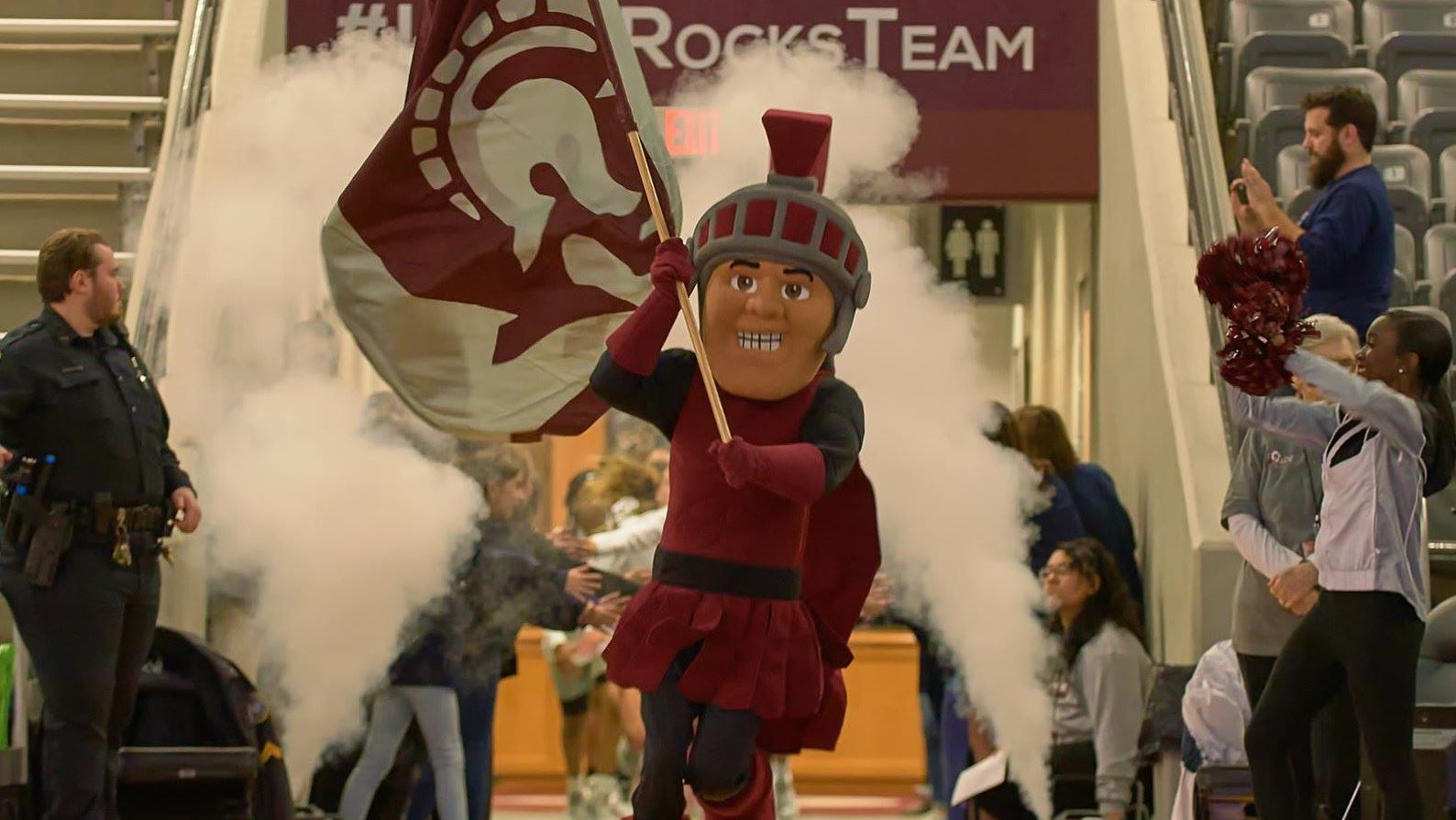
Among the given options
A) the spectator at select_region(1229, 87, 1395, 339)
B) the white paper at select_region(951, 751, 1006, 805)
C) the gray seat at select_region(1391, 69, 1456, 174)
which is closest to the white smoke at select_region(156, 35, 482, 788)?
the white paper at select_region(951, 751, 1006, 805)

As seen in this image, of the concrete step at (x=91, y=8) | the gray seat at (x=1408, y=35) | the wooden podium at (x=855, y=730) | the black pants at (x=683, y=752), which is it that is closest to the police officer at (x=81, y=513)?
the black pants at (x=683, y=752)

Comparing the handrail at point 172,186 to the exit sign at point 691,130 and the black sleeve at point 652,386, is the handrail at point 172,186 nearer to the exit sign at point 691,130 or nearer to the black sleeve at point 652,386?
the exit sign at point 691,130

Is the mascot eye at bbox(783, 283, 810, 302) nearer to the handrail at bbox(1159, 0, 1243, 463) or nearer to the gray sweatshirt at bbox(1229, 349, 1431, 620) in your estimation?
the gray sweatshirt at bbox(1229, 349, 1431, 620)

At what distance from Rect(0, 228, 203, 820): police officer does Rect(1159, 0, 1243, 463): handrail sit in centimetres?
332

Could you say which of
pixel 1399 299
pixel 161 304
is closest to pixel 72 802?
pixel 161 304

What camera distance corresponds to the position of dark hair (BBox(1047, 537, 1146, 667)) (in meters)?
7.16

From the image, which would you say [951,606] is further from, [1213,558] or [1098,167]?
[1098,167]

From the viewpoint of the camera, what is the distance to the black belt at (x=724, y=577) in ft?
15.4

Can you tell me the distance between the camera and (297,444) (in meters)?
7.55

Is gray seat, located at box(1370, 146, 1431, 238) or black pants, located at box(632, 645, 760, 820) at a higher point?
gray seat, located at box(1370, 146, 1431, 238)

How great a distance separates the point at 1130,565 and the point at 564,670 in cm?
207

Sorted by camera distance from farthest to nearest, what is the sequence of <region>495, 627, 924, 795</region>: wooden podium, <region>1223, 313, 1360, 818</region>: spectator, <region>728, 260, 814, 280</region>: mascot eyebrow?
<region>495, 627, 924, 795</region>: wooden podium, <region>1223, 313, 1360, 818</region>: spectator, <region>728, 260, 814, 280</region>: mascot eyebrow

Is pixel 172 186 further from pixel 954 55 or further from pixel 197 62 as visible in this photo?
pixel 954 55

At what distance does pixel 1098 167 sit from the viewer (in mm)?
9344
